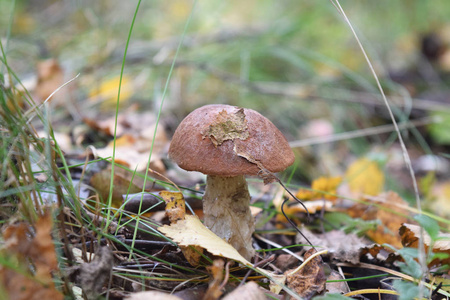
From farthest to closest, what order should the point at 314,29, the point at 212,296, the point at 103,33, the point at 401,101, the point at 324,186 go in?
the point at 314,29 < the point at 401,101 < the point at 103,33 < the point at 324,186 < the point at 212,296

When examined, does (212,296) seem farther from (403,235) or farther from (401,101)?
(401,101)

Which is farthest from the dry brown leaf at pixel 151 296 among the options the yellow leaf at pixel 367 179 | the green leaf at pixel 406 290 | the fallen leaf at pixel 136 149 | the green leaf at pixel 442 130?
the green leaf at pixel 442 130

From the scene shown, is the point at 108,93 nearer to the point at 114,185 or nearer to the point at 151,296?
the point at 114,185

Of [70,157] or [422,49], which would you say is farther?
[422,49]

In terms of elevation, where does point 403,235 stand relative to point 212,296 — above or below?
below

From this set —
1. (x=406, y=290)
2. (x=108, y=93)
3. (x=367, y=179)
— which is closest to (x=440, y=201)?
(x=367, y=179)

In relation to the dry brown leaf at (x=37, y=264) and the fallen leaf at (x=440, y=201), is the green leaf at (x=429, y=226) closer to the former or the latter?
the dry brown leaf at (x=37, y=264)

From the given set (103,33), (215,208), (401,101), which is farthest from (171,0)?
(215,208)

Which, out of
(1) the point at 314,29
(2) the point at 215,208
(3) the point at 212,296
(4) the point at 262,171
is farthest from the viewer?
(1) the point at 314,29

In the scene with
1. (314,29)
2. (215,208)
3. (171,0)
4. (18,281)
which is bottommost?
(215,208)
